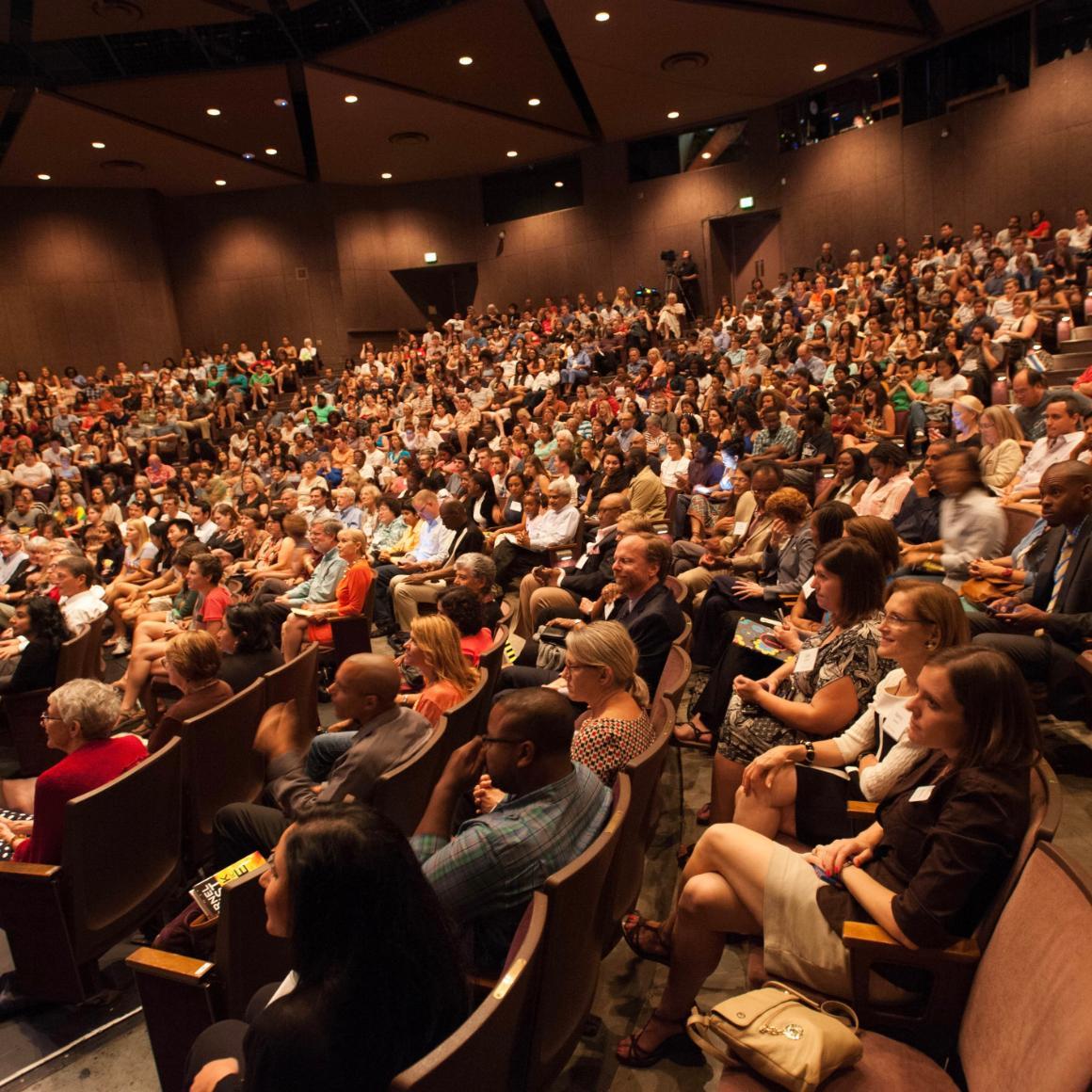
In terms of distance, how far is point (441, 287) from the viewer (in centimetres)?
2067

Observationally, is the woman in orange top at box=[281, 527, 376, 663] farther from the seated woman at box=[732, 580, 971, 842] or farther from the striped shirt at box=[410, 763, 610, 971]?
the striped shirt at box=[410, 763, 610, 971]

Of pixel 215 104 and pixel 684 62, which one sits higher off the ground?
pixel 215 104

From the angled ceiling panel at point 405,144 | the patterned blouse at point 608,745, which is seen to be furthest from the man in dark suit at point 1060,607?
the angled ceiling panel at point 405,144

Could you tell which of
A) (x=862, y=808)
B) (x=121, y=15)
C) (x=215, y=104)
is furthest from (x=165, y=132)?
(x=862, y=808)

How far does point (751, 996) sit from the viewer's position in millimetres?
1565

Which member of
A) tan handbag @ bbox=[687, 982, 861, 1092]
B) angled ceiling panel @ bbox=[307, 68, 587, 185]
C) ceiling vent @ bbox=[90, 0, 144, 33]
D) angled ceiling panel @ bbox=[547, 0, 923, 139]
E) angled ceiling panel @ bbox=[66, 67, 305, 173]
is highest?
ceiling vent @ bbox=[90, 0, 144, 33]

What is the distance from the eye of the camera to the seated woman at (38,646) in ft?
12.9

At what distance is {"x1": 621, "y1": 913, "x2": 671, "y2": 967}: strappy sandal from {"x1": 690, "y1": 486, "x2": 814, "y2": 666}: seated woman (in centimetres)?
174

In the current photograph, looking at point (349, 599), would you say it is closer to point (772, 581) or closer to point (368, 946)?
point (772, 581)

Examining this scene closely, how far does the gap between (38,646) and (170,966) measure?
2663 mm

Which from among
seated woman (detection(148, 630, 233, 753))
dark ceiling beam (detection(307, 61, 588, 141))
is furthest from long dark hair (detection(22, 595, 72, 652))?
dark ceiling beam (detection(307, 61, 588, 141))

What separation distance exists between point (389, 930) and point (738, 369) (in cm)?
1031

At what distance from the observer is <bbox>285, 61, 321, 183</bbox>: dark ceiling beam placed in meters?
13.4

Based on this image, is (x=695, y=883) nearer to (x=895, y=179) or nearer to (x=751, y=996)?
(x=751, y=996)
